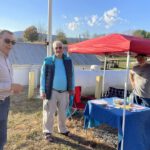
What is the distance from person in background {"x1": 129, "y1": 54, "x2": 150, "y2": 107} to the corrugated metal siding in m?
6.81

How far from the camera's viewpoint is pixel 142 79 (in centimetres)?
462

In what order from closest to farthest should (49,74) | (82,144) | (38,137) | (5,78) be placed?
(5,78) → (49,74) → (82,144) → (38,137)

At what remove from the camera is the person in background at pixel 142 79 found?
15.0 feet

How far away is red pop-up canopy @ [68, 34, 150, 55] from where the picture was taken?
3.70 m

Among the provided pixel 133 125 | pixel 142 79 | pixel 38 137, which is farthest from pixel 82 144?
pixel 142 79

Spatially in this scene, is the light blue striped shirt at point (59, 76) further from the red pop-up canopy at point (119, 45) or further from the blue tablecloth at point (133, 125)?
the blue tablecloth at point (133, 125)

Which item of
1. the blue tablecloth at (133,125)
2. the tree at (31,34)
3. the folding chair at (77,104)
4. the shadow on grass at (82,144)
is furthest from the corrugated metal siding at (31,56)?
the tree at (31,34)

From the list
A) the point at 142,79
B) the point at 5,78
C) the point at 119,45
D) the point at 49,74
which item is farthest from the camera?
the point at 142,79

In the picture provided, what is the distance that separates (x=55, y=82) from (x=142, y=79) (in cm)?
156

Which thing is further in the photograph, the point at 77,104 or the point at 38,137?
the point at 77,104

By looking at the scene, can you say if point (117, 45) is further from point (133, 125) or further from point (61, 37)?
point (61, 37)

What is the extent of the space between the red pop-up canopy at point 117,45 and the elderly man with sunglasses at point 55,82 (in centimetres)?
52

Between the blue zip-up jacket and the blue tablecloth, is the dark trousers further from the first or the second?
the blue tablecloth

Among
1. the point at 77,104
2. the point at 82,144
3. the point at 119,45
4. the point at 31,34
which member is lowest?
the point at 82,144
